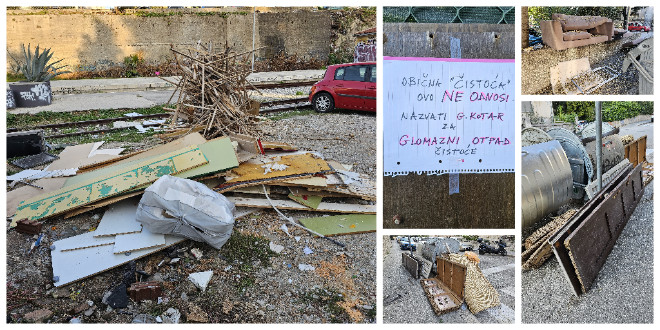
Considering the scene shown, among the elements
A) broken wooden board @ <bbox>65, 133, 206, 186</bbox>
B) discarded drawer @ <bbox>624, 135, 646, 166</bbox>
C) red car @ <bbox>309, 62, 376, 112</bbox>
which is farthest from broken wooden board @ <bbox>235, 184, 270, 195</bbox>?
red car @ <bbox>309, 62, 376, 112</bbox>

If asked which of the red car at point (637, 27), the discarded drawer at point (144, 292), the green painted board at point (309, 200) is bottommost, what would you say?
the discarded drawer at point (144, 292)

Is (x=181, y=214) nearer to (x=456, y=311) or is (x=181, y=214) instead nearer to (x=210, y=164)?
(x=210, y=164)

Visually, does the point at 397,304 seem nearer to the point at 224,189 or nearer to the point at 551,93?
the point at 551,93

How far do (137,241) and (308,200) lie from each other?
1.89 metres

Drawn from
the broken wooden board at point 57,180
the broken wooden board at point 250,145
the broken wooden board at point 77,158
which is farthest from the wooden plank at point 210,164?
the broken wooden board at point 77,158

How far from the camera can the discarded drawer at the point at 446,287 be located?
3838 mm

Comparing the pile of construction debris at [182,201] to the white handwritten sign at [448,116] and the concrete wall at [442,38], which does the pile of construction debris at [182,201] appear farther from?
the concrete wall at [442,38]

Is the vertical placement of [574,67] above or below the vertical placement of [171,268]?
above

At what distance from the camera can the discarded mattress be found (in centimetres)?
457

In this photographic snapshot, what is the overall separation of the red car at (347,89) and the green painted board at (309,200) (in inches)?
210

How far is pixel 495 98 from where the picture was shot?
354cm
